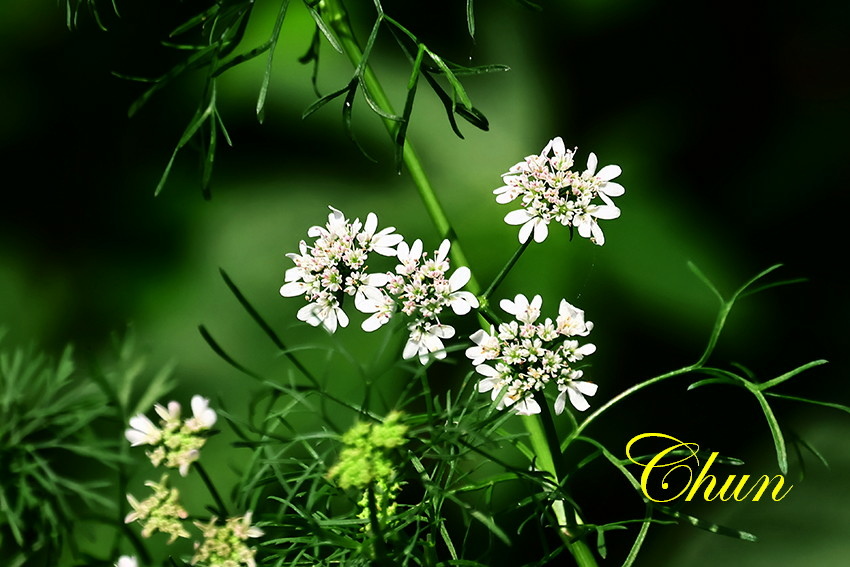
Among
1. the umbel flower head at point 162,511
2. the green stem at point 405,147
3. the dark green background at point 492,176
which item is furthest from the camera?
the dark green background at point 492,176

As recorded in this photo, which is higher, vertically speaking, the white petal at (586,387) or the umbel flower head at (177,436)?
the white petal at (586,387)

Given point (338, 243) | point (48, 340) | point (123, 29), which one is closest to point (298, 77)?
point (123, 29)

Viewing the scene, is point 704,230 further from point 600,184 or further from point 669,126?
point 600,184

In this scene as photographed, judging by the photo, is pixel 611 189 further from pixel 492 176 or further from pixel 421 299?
pixel 492 176

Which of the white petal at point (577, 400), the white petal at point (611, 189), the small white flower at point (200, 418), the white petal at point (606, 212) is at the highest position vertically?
the white petal at point (611, 189)

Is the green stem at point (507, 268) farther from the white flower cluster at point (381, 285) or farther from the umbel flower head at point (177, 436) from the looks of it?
the umbel flower head at point (177, 436)

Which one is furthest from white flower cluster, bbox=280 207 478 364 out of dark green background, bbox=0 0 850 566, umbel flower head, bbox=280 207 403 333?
dark green background, bbox=0 0 850 566

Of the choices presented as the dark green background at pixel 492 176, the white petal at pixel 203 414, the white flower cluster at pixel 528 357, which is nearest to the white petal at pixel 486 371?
the white flower cluster at pixel 528 357

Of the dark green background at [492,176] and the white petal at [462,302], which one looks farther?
the dark green background at [492,176]
